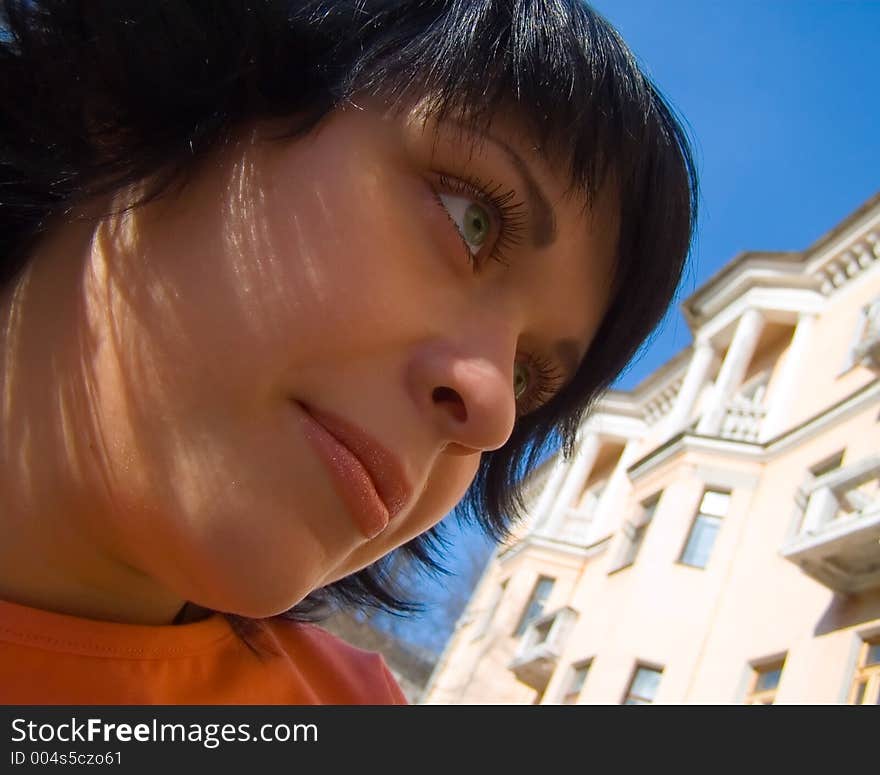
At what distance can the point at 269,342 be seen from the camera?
2.91 feet

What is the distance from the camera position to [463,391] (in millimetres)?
955

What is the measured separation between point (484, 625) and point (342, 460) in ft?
58.2

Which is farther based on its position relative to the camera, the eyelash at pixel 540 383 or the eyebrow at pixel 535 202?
the eyelash at pixel 540 383

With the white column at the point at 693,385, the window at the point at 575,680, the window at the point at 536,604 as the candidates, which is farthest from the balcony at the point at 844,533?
the window at the point at 536,604

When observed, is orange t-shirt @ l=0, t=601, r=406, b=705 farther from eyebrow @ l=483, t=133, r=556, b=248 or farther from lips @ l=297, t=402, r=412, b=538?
eyebrow @ l=483, t=133, r=556, b=248

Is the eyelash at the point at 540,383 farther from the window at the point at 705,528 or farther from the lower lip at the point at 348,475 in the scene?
the window at the point at 705,528

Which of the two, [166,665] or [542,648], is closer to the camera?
[166,665]

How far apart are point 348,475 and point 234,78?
60 cm

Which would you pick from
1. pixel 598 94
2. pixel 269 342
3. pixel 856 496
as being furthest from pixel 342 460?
pixel 856 496

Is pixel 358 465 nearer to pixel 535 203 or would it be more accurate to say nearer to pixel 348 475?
pixel 348 475

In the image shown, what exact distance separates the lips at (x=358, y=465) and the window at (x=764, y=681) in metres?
8.85

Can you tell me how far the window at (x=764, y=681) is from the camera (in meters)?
8.45

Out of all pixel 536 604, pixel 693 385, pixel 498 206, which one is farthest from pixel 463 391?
pixel 536 604
